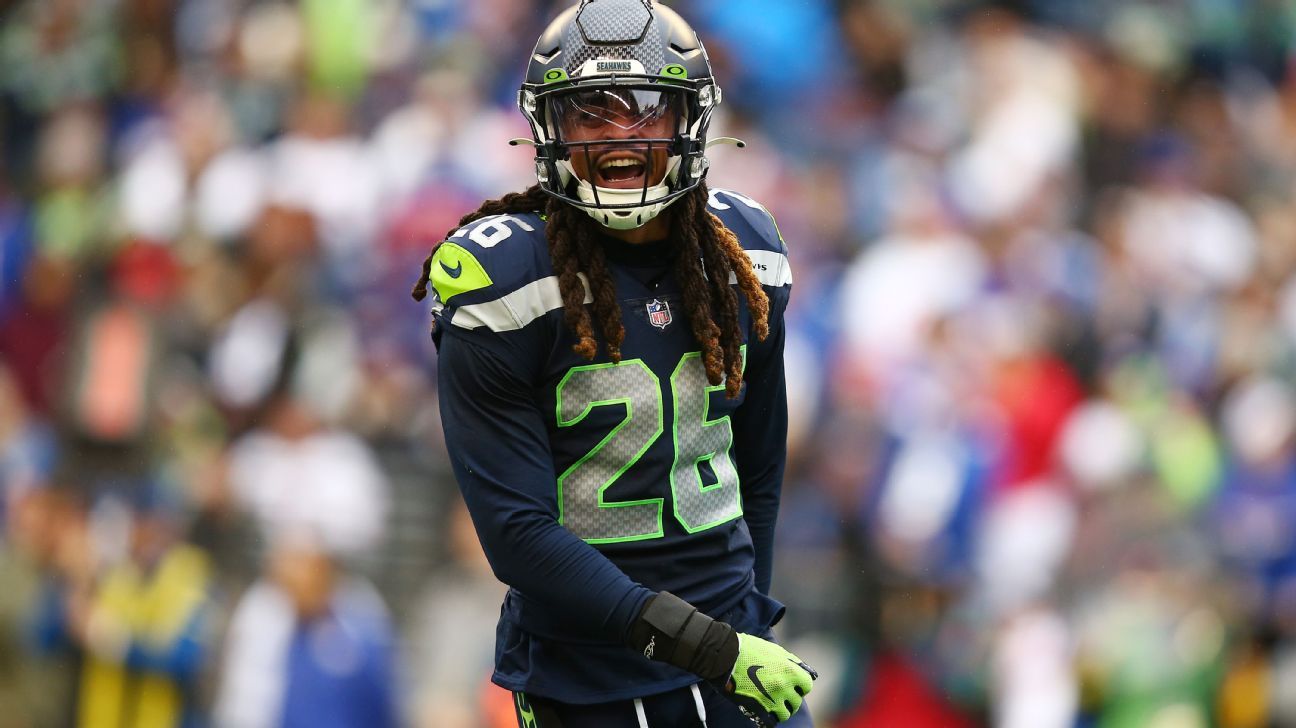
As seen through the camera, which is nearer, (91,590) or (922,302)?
(922,302)

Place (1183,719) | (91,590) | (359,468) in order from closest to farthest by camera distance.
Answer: (1183,719) → (359,468) → (91,590)

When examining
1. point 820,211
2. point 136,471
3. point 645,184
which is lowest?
point 136,471

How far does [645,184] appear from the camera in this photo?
8.95 feet

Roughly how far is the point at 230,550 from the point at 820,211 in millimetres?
2983

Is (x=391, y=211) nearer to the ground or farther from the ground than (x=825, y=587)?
farther from the ground

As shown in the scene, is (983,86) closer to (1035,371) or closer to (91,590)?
(1035,371)

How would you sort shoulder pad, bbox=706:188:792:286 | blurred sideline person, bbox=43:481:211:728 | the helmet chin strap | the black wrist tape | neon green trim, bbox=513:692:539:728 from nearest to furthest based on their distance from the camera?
the black wrist tape < the helmet chin strap < neon green trim, bbox=513:692:539:728 < shoulder pad, bbox=706:188:792:286 < blurred sideline person, bbox=43:481:211:728

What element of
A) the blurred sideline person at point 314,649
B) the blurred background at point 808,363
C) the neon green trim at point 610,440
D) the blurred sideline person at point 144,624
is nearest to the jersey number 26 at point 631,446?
the neon green trim at point 610,440

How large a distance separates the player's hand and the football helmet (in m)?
0.74

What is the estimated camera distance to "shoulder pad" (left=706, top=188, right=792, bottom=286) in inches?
117

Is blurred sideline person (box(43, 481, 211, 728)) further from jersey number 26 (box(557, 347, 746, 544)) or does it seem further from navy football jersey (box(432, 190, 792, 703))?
jersey number 26 (box(557, 347, 746, 544))

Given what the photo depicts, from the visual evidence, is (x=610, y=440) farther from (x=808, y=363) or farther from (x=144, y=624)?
(x=144, y=624)

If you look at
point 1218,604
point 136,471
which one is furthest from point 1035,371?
point 136,471

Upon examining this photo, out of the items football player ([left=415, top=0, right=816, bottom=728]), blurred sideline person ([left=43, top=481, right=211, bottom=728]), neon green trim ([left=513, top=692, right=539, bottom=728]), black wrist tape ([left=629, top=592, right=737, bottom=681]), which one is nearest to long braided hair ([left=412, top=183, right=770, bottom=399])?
football player ([left=415, top=0, right=816, bottom=728])
